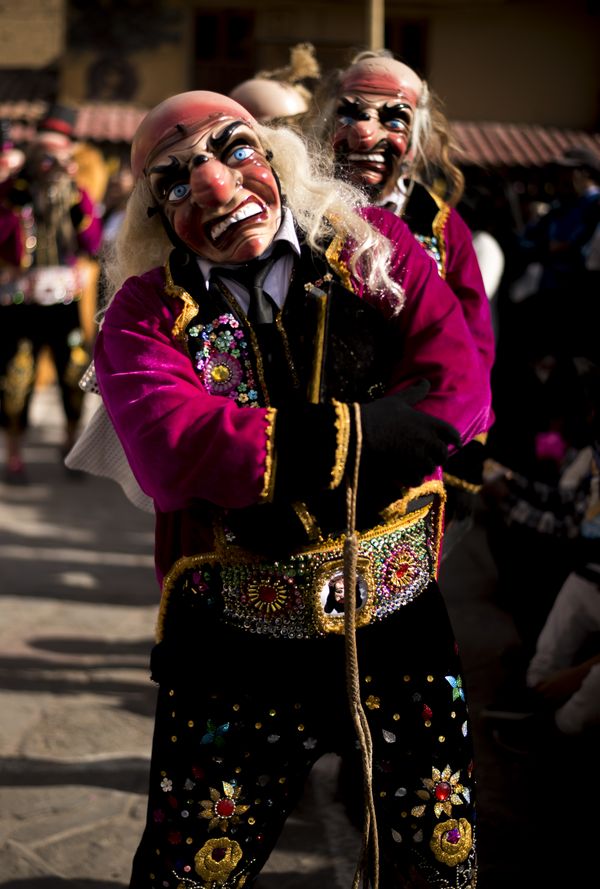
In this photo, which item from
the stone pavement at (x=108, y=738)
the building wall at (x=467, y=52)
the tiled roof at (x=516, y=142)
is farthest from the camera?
the building wall at (x=467, y=52)

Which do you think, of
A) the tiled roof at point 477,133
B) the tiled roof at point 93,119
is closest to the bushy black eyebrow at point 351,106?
the tiled roof at point 93,119

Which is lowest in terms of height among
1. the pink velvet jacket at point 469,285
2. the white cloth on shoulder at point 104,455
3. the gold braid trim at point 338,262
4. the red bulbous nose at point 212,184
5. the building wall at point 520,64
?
the building wall at point 520,64

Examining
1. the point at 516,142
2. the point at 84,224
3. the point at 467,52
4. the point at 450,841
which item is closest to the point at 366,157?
the point at 450,841

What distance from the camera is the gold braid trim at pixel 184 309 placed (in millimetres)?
1734

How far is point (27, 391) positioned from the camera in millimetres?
6383

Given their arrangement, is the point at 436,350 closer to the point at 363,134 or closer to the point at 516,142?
the point at 363,134

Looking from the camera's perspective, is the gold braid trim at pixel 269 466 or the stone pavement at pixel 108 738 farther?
the stone pavement at pixel 108 738

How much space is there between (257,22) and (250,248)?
51.2ft

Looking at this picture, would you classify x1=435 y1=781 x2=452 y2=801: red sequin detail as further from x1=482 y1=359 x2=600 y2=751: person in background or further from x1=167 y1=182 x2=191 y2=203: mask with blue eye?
x1=167 y1=182 x2=191 y2=203: mask with blue eye

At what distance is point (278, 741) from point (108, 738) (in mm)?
1791

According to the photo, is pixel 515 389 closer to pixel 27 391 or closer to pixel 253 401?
pixel 253 401

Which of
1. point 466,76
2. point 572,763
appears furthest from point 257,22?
point 572,763

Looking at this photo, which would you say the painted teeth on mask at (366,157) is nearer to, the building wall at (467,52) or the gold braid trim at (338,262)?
the gold braid trim at (338,262)

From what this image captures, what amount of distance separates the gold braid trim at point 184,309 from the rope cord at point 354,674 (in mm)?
339
